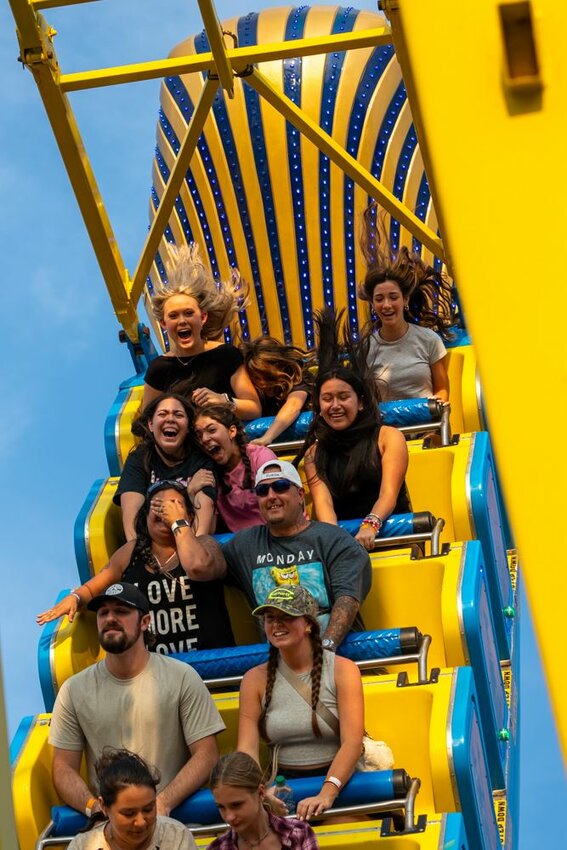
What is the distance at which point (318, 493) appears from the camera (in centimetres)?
618

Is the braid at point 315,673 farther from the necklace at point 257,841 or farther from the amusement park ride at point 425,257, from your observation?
the necklace at point 257,841

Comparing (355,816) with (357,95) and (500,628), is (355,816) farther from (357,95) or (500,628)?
(357,95)

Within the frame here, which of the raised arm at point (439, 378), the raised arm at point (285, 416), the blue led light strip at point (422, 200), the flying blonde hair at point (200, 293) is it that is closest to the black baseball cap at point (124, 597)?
the raised arm at point (285, 416)

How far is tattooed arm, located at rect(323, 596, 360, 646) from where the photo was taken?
17.5 ft

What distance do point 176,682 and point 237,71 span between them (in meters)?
3.92

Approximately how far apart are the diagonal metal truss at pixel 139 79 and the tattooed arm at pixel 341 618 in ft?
10.4

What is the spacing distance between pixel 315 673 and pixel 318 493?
1.28 meters

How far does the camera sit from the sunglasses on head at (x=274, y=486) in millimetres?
5512

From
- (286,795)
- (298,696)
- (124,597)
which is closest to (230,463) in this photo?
(124,597)

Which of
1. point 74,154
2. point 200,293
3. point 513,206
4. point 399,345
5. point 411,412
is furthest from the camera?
point 74,154

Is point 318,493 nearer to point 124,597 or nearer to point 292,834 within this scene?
point 124,597

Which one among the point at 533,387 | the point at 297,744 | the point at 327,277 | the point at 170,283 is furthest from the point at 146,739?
the point at 327,277

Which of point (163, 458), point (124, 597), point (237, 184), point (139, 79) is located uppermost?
point (139, 79)

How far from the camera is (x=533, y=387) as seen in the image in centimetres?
144
